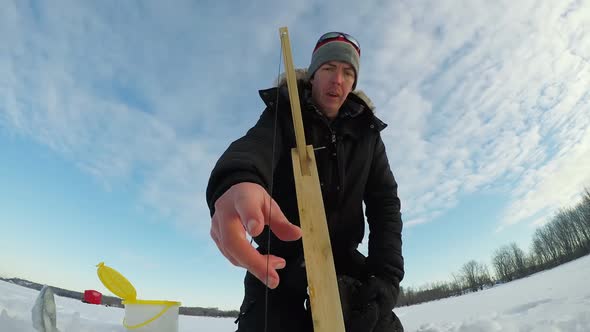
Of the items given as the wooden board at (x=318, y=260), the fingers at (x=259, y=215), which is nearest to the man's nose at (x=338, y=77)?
the wooden board at (x=318, y=260)

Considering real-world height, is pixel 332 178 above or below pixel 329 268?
above

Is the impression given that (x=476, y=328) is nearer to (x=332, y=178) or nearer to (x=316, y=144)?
(x=332, y=178)

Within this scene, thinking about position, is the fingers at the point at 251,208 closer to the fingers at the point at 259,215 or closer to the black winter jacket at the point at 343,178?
the fingers at the point at 259,215

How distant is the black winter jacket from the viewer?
1888 millimetres

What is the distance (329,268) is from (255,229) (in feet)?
2.13

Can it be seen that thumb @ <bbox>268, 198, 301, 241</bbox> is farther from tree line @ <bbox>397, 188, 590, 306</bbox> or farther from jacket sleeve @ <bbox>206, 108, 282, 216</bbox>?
tree line @ <bbox>397, 188, 590, 306</bbox>

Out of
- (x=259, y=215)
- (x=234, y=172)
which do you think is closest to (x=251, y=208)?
(x=259, y=215)

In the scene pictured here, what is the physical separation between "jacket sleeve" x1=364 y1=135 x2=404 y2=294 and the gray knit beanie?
597 mm

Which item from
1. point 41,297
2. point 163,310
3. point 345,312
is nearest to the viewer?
point 41,297

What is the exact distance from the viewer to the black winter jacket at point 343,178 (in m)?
1.89

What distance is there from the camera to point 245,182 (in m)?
0.84

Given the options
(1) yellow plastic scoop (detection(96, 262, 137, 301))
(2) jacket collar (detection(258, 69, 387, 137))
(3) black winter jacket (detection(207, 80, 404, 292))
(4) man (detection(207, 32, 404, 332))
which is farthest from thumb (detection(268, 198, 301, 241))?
(1) yellow plastic scoop (detection(96, 262, 137, 301))

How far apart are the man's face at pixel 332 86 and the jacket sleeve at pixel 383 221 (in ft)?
1.46

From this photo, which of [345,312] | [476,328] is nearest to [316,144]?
[345,312]
